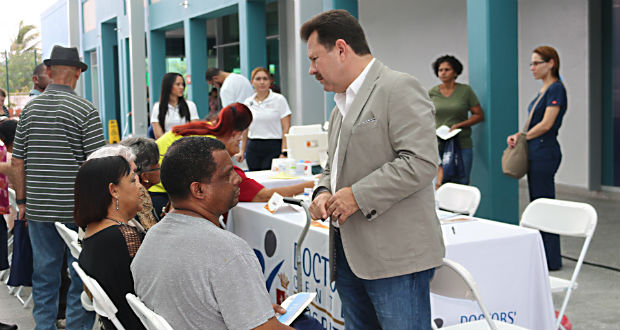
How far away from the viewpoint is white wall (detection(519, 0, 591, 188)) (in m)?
8.28

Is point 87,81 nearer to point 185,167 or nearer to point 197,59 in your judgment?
point 197,59

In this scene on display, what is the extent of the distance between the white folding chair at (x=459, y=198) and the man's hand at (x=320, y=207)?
188 centimetres

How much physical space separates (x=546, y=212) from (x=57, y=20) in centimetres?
2463

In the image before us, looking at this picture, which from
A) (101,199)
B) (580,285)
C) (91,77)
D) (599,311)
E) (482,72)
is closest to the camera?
(101,199)

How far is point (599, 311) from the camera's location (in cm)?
396

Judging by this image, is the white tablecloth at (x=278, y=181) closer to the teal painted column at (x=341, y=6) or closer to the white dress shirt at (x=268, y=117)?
the white dress shirt at (x=268, y=117)

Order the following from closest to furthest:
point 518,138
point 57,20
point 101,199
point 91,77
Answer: point 101,199, point 518,138, point 91,77, point 57,20

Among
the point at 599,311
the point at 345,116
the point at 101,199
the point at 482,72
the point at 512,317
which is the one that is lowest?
the point at 599,311

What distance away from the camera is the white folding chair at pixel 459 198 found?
392cm

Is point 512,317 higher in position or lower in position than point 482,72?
lower

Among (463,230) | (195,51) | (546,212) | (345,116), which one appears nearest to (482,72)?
(546,212)

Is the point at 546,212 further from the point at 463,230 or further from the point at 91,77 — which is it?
the point at 91,77

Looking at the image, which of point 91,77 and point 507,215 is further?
point 91,77

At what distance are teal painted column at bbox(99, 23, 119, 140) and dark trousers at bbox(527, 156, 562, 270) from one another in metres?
15.4
